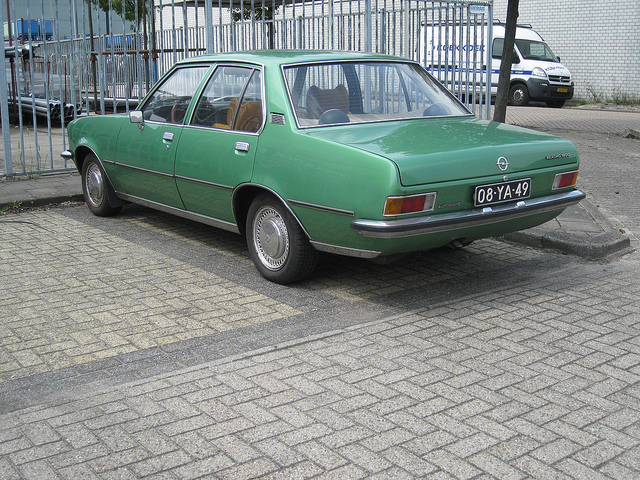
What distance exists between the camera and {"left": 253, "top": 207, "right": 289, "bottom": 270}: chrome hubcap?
208 inches

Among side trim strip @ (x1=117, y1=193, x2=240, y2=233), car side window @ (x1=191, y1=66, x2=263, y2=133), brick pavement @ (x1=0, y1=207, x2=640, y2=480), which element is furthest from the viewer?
side trim strip @ (x1=117, y1=193, x2=240, y2=233)

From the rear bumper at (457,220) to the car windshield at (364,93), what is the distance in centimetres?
108

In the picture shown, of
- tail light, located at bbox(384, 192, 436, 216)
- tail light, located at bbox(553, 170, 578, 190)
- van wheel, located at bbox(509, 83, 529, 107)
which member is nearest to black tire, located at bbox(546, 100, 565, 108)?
van wheel, located at bbox(509, 83, 529, 107)

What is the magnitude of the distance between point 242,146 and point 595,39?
2284 cm

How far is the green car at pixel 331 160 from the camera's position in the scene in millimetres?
4629

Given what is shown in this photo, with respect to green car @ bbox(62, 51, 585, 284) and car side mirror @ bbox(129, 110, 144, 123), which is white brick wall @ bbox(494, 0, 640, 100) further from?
car side mirror @ bbox(129, 110, 144, 123)

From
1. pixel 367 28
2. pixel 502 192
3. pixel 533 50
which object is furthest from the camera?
pixel 533 50

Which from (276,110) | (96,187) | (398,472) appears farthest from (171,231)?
(398,472)

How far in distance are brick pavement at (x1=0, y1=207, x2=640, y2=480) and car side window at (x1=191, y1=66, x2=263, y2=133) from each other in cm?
111

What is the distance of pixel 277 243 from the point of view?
532 centimetres

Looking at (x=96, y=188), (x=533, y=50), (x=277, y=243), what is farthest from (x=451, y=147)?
(x=533, y=50)

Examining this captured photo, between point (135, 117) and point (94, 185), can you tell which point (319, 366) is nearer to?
point (135, 117)

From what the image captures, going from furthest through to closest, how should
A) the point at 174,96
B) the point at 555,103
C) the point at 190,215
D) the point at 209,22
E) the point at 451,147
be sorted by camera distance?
the point at 555,103 → the point at 209,22 → the point at 174,96 → the point at 190,215 → the point at 451,147

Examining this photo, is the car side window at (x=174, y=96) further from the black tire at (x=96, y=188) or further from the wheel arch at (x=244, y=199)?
the wheel arch at (x=244, y=199)
